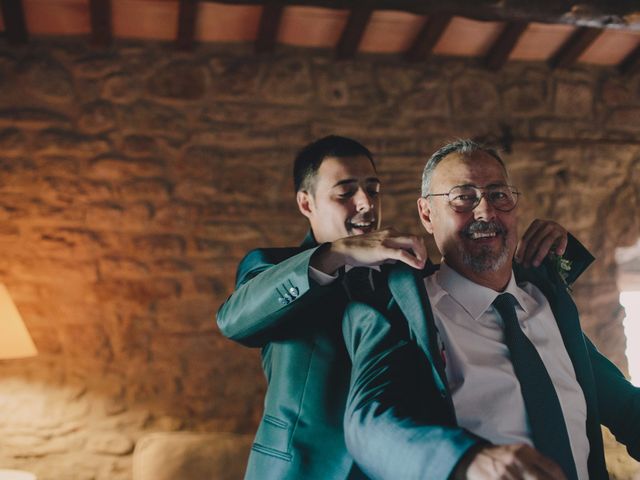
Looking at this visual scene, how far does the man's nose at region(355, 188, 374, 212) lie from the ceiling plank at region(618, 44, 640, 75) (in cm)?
293

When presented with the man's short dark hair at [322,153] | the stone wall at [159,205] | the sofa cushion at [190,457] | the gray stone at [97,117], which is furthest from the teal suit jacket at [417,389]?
the gray stone at [97,117]

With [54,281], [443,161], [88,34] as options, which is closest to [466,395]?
[443,161]

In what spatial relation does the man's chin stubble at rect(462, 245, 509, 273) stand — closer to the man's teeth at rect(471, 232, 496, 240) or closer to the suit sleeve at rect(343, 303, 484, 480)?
the man's teeth at rect(471, 232, 496, 240)

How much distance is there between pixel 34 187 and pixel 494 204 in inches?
104

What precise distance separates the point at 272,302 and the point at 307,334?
0.51 ft

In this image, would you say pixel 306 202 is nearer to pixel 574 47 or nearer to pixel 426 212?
pixel 426 212

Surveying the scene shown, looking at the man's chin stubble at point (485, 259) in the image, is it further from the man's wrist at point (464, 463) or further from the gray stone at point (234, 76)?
the gray stone at point (234, 76)

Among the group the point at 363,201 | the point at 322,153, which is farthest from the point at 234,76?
the point at 363,201

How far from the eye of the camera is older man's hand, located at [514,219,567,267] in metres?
1.76

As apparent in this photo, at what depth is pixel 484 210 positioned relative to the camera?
160cm

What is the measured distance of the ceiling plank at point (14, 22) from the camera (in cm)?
311

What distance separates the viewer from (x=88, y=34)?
11.4 ft

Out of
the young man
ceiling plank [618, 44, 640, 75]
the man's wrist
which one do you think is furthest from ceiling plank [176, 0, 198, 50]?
the man's wrist

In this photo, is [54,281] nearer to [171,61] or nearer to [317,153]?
[171,61]
